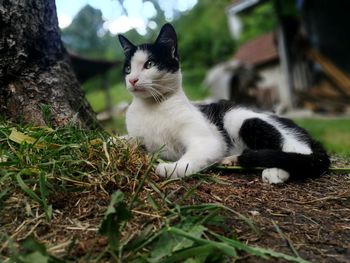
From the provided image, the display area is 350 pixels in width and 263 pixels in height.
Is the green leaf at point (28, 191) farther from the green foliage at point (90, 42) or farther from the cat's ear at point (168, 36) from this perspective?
the green foliage at point (90, 42)

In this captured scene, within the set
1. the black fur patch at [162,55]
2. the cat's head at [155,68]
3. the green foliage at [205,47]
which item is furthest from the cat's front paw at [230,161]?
the green foliage at [205,47]

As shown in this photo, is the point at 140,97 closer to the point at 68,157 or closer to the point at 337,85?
the point at 68,157

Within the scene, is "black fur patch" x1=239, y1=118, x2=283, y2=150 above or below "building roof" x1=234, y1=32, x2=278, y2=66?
above

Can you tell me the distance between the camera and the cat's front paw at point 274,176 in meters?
2.20

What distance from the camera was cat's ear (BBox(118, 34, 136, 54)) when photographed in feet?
9.00

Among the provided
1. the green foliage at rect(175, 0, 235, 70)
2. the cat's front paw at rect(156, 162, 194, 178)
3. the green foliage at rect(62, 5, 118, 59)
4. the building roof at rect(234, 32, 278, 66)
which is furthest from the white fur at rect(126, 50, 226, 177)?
the green foliage at rect(175, 0, 235, 70)

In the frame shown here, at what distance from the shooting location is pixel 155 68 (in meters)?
2.62

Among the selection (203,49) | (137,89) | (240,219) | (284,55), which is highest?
(137,89)

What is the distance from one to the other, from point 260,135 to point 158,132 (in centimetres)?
65

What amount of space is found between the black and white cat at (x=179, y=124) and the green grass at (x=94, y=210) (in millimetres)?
445

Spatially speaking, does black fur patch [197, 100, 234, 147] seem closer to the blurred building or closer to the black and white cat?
the black and white cat

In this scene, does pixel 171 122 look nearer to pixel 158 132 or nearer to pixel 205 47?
pixel 158 132

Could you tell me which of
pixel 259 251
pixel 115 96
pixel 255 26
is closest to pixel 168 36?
pixel 259 251

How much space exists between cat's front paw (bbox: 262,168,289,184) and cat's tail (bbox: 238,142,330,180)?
2cm
